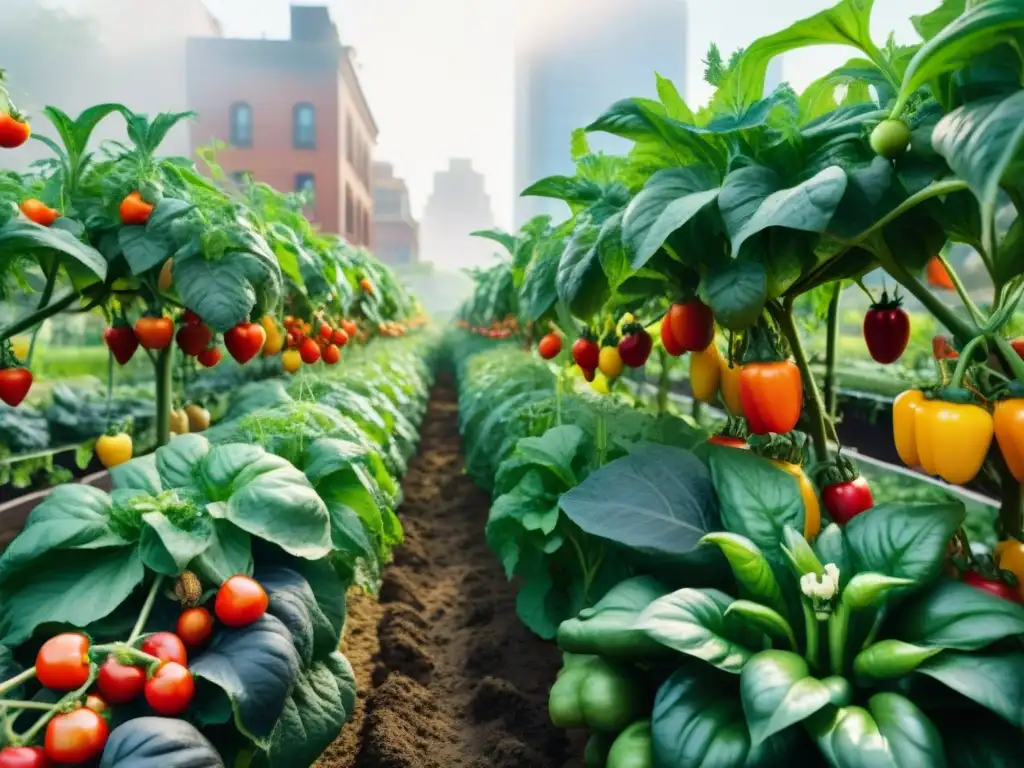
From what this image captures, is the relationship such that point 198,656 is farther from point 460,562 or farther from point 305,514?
point 460,562

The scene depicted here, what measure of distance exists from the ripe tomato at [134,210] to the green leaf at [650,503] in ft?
5.46

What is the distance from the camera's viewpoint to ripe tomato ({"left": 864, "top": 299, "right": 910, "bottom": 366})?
6.25 feet

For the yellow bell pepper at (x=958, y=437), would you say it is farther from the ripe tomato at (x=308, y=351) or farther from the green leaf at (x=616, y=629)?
the ripe tomato at (x=308, y=351)

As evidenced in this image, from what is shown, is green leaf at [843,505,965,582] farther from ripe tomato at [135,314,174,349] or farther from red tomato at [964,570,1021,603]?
ripe tomato at [135,314,174,349]

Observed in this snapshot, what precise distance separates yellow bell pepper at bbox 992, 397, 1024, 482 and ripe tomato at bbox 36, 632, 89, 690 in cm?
182

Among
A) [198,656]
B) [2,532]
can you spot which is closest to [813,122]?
[198,656]

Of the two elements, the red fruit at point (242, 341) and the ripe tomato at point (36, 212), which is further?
the red fruit at point (242, 341)

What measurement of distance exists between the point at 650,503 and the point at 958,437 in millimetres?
713

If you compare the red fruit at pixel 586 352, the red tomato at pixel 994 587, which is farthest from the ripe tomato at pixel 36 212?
the red tomato at pixel 994 587

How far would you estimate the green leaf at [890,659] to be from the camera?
1.32 metres

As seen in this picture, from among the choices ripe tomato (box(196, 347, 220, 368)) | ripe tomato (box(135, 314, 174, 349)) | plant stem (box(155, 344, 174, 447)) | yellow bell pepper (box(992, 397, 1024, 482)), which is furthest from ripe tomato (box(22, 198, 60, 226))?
yellow bell pepper (box(992, 397, 1024, 482))

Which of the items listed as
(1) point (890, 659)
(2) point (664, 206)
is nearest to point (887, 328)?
(2) point (664, 206)

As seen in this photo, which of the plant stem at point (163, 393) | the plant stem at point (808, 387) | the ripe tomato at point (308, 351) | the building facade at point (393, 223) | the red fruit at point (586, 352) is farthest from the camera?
the building facade at point (393, 223)

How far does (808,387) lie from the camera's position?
6.73 feet
